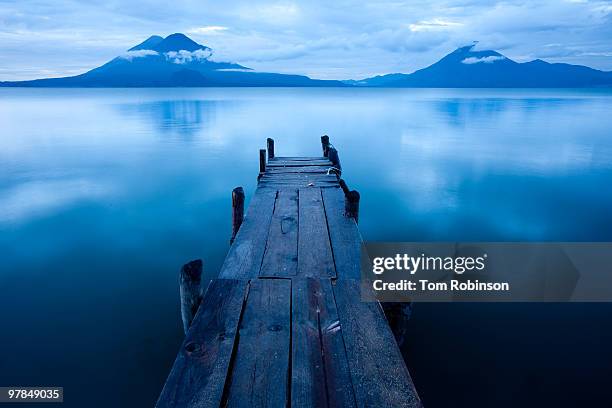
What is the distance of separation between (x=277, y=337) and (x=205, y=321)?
35.3 inches

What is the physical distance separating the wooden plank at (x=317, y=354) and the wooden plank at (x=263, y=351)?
100mm

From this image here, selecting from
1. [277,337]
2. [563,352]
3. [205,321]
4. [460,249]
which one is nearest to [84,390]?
[205,321]

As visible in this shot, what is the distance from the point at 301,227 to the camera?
8.05 metres

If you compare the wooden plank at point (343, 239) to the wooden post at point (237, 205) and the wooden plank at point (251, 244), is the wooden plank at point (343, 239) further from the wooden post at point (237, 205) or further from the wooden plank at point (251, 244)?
the wooden post at point (237, 205)

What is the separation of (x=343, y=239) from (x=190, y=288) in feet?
10.4

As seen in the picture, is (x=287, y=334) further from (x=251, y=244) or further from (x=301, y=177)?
(x=301, y=177)

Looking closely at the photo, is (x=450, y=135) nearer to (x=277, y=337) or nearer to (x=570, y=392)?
(x=570, y=392)

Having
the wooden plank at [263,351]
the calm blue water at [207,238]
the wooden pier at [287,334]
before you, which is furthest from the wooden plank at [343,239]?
the calm blue water at [207,238]

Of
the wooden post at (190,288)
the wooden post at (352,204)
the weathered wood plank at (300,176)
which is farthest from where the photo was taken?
the weathered wood plank at (300,176)

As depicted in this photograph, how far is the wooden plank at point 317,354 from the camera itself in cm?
371

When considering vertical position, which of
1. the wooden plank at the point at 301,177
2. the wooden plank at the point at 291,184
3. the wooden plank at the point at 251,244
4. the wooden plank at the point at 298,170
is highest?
the wooden plank at the point at 298,170

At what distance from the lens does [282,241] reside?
7359 mm
